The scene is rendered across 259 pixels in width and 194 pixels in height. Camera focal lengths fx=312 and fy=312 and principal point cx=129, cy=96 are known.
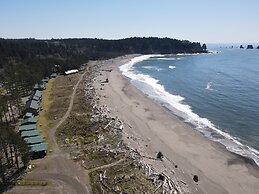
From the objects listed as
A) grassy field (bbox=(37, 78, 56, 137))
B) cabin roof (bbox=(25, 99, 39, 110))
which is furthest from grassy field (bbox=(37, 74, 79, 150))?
cabin roof (bbox=(25, 99, 39, 110))

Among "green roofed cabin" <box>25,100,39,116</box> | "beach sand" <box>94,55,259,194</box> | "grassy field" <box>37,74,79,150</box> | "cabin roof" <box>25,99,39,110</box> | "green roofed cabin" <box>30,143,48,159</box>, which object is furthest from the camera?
"cabin roof" <box>25,99,39,110</box>

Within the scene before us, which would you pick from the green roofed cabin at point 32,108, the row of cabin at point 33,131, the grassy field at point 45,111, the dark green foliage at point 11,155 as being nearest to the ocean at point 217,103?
the grassy field at point 45,111

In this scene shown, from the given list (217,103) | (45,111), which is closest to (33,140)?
(45,111)

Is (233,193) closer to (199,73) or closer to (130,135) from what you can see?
(130,135)

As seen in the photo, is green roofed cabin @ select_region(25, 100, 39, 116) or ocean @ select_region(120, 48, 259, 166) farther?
green roofed cabin @ select_region(25, 100, 39, 116)

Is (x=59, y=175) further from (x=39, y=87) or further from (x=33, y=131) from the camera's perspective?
(x=39, y=87)

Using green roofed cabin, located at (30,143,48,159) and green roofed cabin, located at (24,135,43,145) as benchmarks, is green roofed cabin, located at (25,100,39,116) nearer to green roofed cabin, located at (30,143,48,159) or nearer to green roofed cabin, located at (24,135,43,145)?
green roofed cabin, located at (24,135,43,145)
